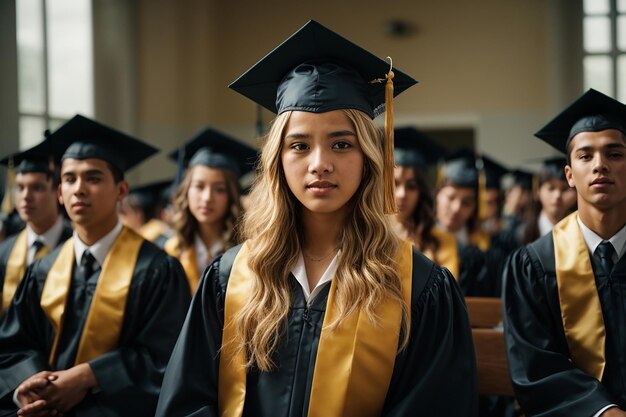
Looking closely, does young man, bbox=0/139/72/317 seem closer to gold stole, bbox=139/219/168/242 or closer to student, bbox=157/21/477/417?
gold stole, bbox=139/219/168/242

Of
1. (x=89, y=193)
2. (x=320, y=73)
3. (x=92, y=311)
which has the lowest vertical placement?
(x=92, y=311)

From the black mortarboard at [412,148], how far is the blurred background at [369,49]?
19.1ft

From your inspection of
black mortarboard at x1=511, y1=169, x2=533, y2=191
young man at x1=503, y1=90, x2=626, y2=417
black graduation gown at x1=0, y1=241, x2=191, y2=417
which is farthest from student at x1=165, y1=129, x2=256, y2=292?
black mortarboard at x1=511, y1=169, x2=533, y2=191

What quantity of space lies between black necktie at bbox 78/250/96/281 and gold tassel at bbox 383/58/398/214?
1566 mm

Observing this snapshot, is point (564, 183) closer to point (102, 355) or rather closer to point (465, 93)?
point (102, 355)

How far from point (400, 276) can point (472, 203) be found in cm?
331

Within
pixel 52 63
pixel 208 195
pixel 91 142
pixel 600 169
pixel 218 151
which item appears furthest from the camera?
pixel 52 63

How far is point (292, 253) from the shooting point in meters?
2.17

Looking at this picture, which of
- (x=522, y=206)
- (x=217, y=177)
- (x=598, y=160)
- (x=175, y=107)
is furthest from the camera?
(x=175, y=107)

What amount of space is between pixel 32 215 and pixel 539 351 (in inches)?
125

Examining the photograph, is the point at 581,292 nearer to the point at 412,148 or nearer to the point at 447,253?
the point at 447,253

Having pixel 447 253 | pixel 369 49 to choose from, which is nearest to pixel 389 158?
pixel 447 253

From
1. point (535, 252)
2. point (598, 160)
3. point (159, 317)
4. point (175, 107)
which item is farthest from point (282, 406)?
point (175, 107)

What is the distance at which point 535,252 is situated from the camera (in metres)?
2.66
